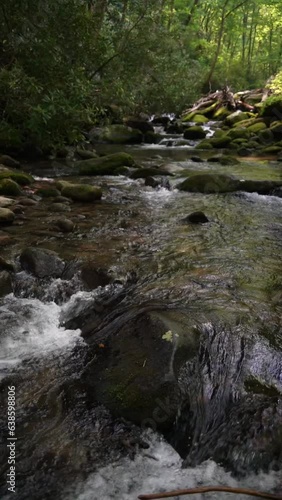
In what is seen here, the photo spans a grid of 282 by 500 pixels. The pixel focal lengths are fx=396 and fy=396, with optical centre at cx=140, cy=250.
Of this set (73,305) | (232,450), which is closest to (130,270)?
(73,305)

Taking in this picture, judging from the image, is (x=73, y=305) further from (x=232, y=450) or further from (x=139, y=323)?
(x=232, y=450)

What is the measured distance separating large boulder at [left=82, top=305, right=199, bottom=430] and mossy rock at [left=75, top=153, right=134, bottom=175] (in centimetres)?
812

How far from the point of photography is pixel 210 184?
991 cm

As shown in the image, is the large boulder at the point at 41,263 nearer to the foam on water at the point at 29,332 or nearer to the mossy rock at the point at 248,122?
the foam on water at the point at 29,332

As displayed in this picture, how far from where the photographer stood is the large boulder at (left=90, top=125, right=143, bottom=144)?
18312 millimetres

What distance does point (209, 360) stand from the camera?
339cm

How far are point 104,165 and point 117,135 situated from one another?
7564mm

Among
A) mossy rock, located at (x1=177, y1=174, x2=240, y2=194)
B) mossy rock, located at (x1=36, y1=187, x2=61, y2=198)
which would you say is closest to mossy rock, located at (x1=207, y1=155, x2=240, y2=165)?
mossy rock, located at (x1=177, y1=174, x2=240, y2=194)

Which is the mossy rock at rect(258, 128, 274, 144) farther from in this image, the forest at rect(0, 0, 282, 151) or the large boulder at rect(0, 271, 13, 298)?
the large boulder at rect(0, 271, 13, 298)

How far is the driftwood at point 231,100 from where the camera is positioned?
23362 millimetres

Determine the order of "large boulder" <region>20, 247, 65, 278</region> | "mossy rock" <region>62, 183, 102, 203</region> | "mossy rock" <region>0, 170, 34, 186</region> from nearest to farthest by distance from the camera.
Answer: "large boulder" <region>20, 247, 65, 278</region> → "mossy rock" <region>62, 183, 102, 203</region> → "mossy rock" <region>0, 170, 34, 186</region>

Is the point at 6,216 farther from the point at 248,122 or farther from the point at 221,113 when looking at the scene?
the point at 221,113

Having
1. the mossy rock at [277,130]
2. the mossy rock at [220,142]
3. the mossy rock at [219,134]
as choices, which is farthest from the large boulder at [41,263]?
the mossy rock at [277,130]

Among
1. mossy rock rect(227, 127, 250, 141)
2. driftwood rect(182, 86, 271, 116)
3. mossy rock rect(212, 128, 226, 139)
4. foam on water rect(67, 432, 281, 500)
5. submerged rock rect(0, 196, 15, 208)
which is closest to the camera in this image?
foam on water rect(67, 432, 281, 500)
